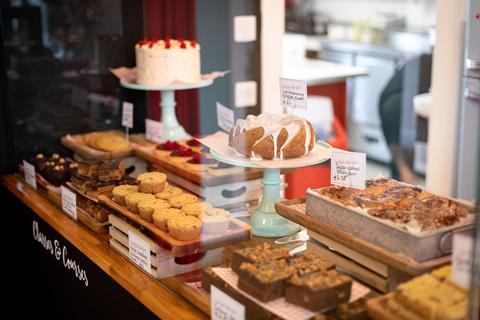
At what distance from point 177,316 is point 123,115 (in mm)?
1588

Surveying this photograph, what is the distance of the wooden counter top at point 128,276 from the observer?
181cm

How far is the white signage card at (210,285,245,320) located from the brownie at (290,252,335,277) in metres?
0.15

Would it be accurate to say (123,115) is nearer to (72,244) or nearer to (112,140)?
(112,140)

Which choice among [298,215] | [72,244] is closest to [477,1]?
[298,215]

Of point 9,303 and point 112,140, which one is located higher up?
point 112,140

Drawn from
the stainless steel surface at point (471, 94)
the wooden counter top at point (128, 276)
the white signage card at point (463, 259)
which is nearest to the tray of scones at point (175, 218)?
the wooden counter top at point (128, 276)

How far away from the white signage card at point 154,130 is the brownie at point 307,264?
1.54 meters

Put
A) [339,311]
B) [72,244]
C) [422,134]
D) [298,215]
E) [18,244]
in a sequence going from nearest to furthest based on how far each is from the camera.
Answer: [339,311]
[298,215]
[72,244]
[18,244]
[422,134]

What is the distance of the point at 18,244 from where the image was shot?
3059 millimetres

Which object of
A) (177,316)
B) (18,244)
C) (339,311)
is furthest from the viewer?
(18,244)

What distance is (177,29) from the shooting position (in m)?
3.46

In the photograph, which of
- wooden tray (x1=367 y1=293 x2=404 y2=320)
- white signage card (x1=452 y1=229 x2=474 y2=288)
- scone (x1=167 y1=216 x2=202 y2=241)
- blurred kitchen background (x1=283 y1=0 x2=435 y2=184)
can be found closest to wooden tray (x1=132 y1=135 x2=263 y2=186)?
scone (x1=167 y1=216 x2=202 y2=241)

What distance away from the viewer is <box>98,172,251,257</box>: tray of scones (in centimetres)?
193

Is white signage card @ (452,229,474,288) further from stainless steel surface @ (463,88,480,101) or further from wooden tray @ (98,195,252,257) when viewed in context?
stainless steel surface @ (463,88,480,101)
